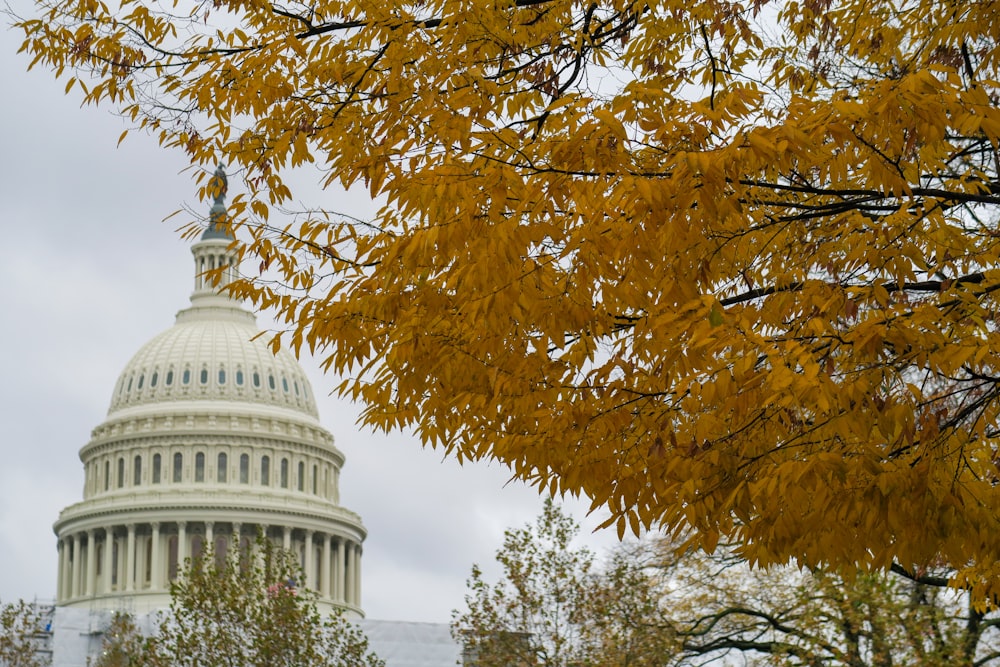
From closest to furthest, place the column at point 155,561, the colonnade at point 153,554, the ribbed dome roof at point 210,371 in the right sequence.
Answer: the column at point 155,561 < the colonnade at point 153,554 < the ribbed dome roof at point 210,371

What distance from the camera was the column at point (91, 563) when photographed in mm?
138125

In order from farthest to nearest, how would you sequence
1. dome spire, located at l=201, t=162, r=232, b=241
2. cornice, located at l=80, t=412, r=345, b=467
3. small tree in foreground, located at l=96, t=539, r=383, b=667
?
cornice, located at l=80, t=412, r=345, b=467
small tree in foreground, located at l=96, t=539, r=383, b=667
dome spire, located at l=201, t=162, r=232, b=241

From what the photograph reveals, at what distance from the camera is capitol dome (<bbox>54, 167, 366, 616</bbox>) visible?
137m

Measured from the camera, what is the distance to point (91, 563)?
13912 centimetres

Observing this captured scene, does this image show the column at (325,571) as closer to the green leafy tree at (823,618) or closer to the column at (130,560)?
the column at (130,560)

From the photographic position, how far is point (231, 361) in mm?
147375

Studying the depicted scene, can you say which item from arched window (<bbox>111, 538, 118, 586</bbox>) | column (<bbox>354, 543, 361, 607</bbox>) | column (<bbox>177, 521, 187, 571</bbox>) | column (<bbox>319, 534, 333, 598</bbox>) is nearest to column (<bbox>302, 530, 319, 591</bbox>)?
column (<bbox>319, 534, 333, 598</bbox>)

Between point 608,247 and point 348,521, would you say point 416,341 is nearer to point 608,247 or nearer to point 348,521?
point 608,247

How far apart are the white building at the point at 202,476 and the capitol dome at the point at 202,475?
0.38 ft

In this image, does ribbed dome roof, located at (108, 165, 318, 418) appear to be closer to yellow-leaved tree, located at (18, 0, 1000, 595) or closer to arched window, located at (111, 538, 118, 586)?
arched window, located at (111, 538, 118, 586)

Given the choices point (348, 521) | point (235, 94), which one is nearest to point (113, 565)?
point (348, 521)

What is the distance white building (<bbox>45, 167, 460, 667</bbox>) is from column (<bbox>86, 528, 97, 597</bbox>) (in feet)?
0.45

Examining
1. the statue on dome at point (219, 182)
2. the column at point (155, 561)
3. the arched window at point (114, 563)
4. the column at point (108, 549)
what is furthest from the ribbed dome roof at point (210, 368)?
the statue on dome at point (219, 182)

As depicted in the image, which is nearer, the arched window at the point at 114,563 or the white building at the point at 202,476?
the arched window at the point at 114,563
